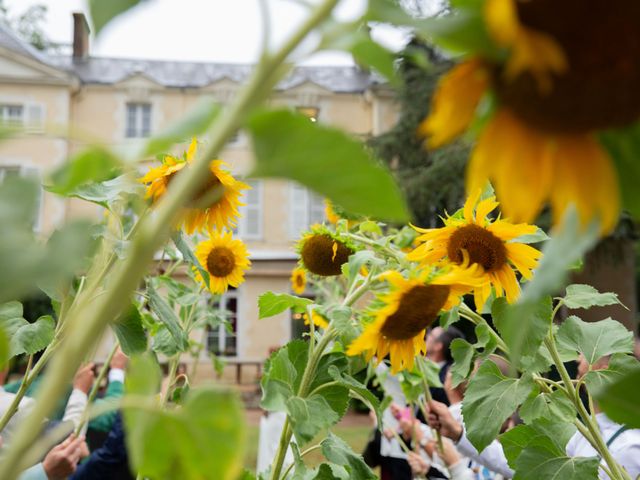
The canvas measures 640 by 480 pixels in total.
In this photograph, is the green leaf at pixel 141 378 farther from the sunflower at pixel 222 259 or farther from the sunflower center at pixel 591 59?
the sunflower at pixel 222 259

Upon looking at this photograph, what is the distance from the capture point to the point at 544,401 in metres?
0.72

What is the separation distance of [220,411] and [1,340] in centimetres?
8

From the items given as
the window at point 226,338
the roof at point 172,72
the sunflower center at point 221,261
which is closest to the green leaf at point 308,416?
the sunflower center at point 221,261

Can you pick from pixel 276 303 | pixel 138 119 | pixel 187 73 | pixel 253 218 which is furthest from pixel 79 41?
pixel 276 303

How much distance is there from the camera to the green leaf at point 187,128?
0.79ft

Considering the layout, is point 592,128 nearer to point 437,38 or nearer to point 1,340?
point 437,38

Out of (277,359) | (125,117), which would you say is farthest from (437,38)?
(125,117)

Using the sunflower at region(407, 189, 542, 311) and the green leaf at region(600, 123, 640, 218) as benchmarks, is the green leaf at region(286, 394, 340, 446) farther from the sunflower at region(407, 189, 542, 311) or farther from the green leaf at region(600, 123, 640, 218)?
the green leaf at region(600, 123, 640, 218)

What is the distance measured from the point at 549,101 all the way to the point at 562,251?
0.16 feet

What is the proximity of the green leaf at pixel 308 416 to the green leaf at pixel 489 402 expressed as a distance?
135mm

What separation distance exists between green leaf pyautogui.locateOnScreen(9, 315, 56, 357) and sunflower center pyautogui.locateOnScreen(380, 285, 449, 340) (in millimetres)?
391

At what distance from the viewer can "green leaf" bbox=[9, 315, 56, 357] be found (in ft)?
2.47

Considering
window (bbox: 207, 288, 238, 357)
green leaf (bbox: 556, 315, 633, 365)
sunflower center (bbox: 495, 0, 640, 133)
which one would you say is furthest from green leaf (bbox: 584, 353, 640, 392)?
window (bbox: 207, 288, 238, 357)

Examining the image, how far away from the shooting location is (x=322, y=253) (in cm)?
89
